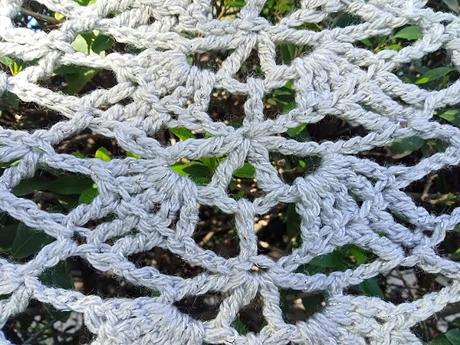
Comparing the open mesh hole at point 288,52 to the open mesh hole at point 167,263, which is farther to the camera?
the open mesh hole at point 167,263

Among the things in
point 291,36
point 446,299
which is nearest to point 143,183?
point 291,36

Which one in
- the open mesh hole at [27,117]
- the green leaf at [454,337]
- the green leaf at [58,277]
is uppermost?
the open mesh hole at [27,117]

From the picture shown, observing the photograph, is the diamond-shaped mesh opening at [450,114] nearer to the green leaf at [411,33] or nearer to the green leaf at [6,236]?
the green leaf at [411,33]

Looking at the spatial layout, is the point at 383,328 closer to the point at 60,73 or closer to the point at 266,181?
the point at 266,181

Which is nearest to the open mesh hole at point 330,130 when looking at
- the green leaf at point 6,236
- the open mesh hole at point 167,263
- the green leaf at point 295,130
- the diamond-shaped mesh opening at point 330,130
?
the diamond-shaped mesh opening at point 330,130

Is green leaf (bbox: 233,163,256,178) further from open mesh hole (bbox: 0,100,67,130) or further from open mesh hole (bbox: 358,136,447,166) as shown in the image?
open mesh hole (bbox: 0,100,67,130)

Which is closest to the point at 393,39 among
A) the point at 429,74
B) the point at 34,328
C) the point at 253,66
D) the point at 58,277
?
the point at 429,74

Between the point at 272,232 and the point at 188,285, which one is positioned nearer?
the point at 188,285
